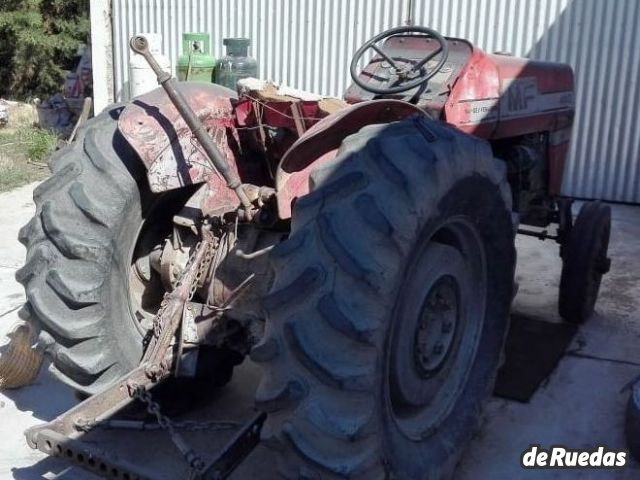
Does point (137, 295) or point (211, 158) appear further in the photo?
point (137, 295)

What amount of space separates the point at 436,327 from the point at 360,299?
0.80 m

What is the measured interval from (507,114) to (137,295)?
2.09m

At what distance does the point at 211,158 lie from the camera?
3.03 meters

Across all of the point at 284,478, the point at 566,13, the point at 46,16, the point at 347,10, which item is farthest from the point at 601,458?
the point at 46,16

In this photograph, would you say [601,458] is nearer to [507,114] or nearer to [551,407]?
[551,407]

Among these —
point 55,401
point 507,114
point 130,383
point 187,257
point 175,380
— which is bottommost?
point 55,401

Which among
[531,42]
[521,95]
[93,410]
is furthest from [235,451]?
[531,42]

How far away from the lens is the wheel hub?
9.87ft

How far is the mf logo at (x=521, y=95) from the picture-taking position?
4285 millimetres

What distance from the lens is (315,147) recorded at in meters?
2.92

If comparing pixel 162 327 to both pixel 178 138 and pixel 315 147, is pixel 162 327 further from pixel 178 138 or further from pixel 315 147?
pixel 315 147

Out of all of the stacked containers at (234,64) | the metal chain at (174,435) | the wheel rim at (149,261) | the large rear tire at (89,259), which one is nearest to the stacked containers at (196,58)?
the stacked containers at (234,64)

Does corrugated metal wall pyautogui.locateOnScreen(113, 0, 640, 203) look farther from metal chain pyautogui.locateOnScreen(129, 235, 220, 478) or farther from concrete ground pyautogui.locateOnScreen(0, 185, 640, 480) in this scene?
metal chain pyautogui.locateOnScreen(129, 235, 220, 478)

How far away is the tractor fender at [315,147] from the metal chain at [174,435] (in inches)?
32.2
